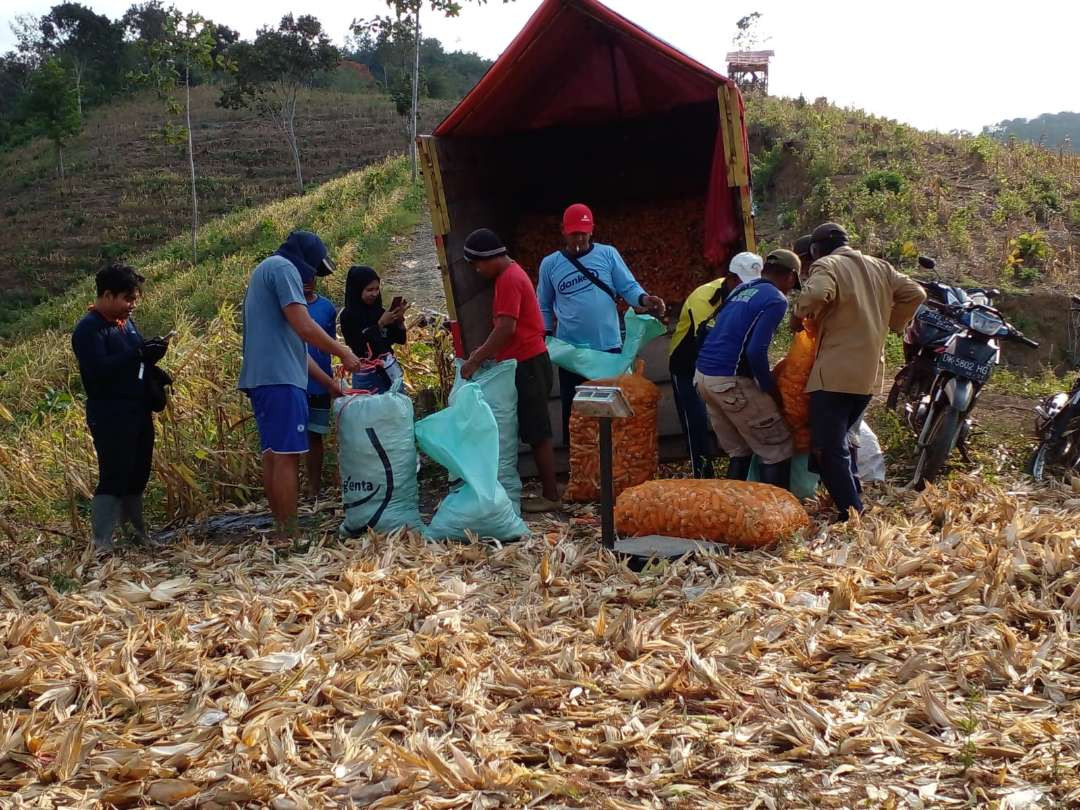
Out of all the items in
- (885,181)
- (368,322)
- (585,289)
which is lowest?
(368,322)

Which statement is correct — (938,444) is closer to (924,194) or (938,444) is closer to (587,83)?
(587,83)

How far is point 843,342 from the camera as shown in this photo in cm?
472

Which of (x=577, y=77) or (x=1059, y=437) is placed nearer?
(x=1059, y=437)

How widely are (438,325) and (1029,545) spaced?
468 centimetres

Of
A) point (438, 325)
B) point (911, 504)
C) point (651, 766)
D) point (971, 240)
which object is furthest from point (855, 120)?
point (651, 766)

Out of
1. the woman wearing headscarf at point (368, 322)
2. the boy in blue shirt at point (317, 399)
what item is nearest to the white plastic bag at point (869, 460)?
the woman wearing headscarf at point (368, 322)

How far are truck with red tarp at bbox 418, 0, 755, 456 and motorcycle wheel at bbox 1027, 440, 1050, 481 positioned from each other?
2130mm

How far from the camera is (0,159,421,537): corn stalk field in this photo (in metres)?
6.31

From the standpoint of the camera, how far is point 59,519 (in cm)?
623

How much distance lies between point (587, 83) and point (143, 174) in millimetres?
37809

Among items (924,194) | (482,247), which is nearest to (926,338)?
(482,247)

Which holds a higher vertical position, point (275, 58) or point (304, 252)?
point (275, 58)

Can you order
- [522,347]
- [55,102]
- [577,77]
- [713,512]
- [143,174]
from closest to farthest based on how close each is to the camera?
[713,512] < [522,347] < [577,77] < [55,102] < [143,174]

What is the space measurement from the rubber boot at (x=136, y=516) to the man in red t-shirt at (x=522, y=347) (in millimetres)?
1983
